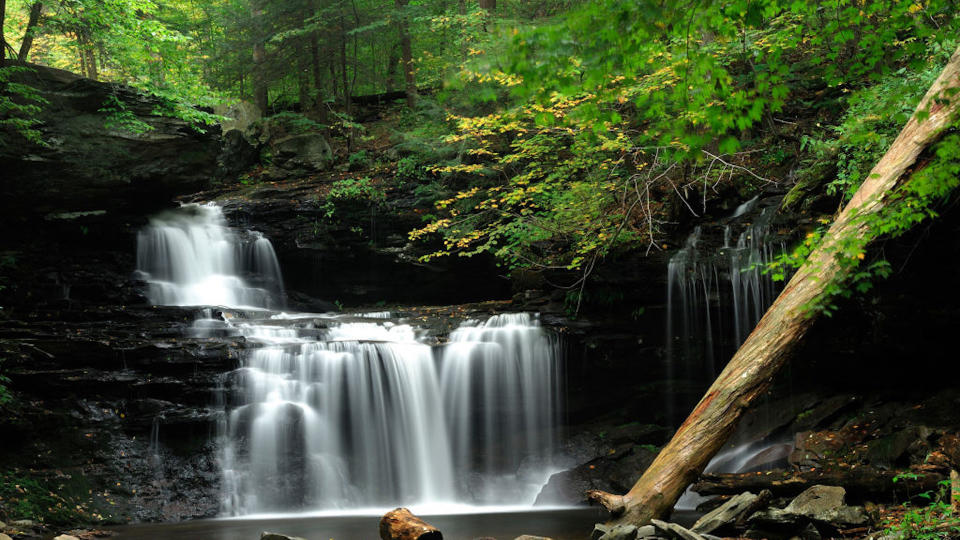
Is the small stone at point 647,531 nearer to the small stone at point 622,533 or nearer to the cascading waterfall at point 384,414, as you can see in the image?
the small stone at point 622,533

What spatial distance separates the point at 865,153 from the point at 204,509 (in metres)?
9.56

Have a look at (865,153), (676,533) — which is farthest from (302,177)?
(676,533)

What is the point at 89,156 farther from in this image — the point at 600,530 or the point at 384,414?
the point at 600,530

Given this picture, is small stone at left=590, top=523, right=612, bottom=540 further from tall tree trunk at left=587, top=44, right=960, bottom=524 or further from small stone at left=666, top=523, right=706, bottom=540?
small stone at left=666, top=523, right=706, bottom=540

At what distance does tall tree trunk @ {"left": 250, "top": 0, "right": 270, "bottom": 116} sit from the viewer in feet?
59.5

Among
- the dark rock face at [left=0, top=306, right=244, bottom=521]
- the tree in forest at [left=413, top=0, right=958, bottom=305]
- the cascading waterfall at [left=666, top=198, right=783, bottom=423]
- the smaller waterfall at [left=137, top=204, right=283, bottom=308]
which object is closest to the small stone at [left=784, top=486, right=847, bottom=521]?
the tree in forest at [left=413, top=0, right=958, bottom=305]

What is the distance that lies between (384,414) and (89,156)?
24.5 feet

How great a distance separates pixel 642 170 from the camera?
1104 cm

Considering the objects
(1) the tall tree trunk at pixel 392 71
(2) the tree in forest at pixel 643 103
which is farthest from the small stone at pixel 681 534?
(1) the tall tree trunk at pixel 392 71

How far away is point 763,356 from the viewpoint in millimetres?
6047

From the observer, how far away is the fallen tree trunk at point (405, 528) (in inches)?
229

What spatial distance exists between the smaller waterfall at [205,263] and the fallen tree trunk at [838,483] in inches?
411

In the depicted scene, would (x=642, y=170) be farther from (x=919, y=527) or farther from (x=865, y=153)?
(x=919, y=527)

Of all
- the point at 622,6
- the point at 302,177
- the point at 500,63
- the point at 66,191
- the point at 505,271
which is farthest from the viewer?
the point at 302,177
